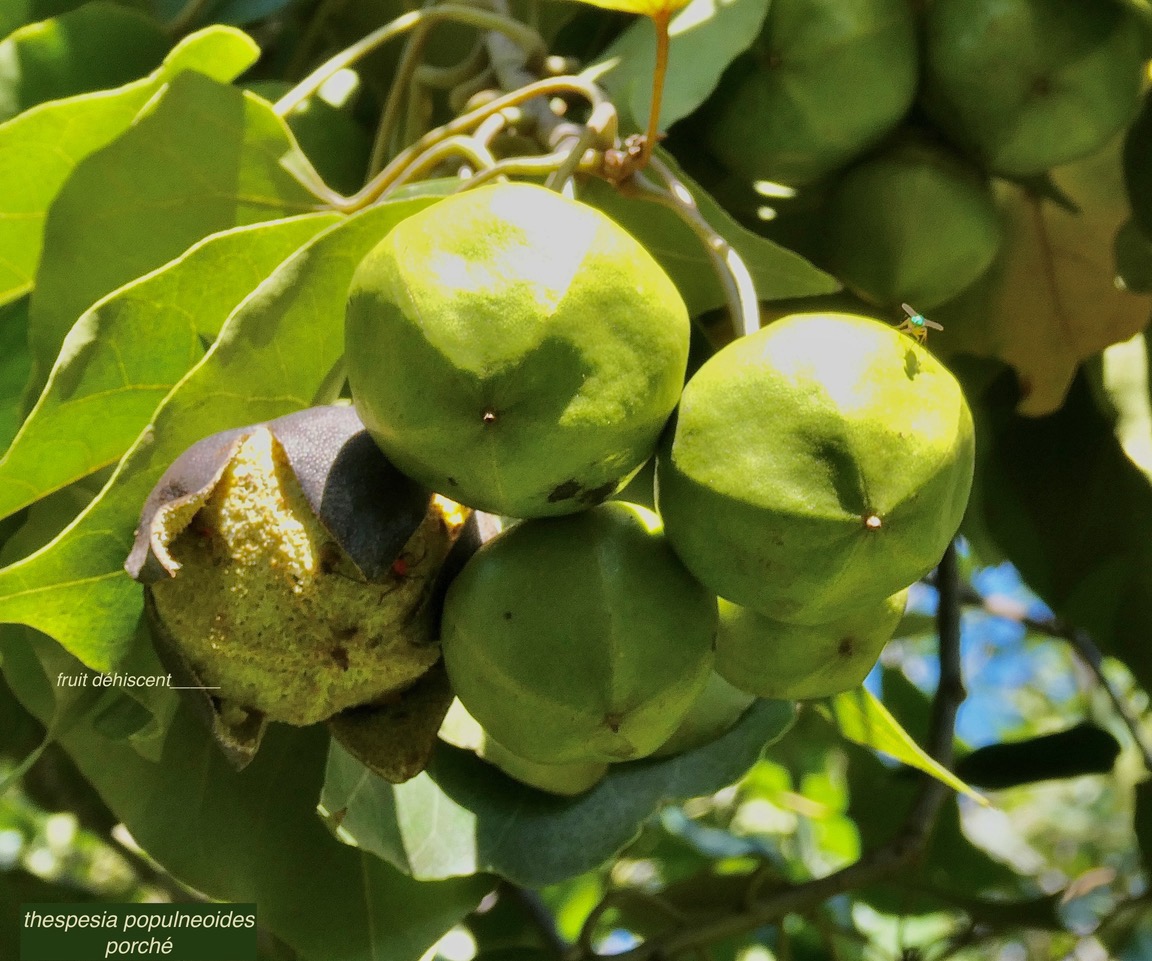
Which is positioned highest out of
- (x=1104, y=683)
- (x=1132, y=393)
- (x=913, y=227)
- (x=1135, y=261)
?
(x=913, y=227)

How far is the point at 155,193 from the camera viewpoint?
1012 millimetres

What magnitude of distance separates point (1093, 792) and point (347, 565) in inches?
190

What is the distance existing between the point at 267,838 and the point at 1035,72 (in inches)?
34.8

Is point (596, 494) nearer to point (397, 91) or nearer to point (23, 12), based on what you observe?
point (397, 91)

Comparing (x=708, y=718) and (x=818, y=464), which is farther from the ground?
(x=818, y=464)

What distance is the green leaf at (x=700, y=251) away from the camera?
3.30ft

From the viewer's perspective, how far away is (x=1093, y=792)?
5.01 m

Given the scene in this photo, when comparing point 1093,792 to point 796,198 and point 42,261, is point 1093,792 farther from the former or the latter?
point 42,261

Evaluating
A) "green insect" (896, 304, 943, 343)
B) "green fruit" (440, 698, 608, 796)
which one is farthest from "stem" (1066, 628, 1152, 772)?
"green insect" (896, 304, 943, 343)

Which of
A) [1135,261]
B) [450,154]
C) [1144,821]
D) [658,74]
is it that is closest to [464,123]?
[450,154]

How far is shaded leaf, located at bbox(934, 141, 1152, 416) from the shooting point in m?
1.39

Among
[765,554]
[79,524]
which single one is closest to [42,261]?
[79,524]

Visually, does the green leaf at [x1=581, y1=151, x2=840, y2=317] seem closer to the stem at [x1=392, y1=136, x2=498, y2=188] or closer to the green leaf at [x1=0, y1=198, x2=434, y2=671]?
the stem at [x1=392, y1=136, x2=498, y2=188]

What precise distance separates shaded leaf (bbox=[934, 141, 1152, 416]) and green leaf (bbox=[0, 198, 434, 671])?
2.44 ft
